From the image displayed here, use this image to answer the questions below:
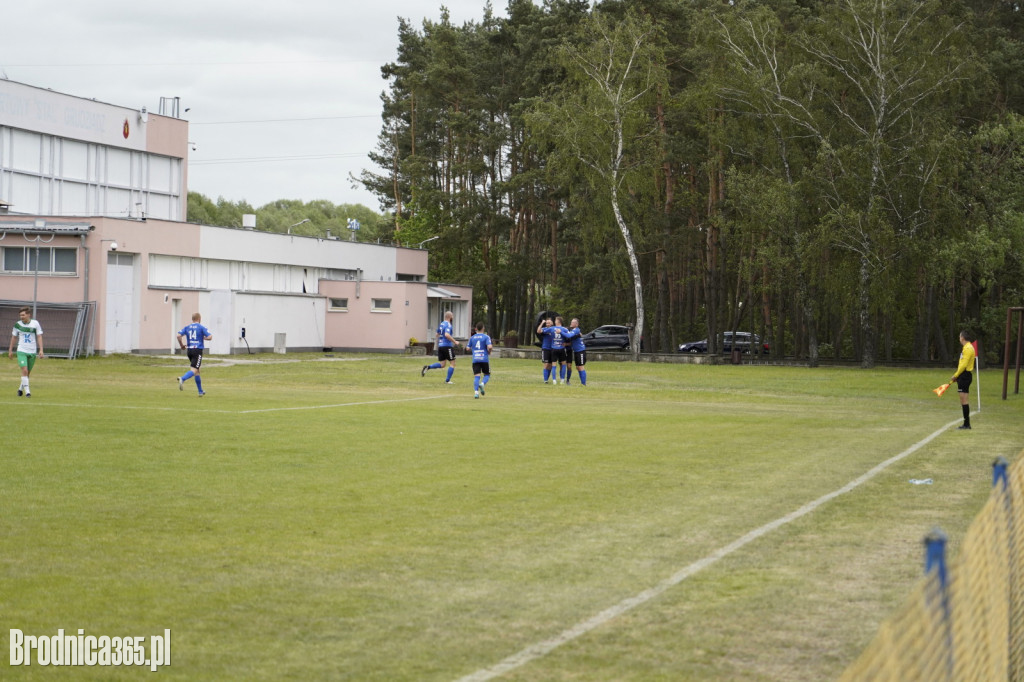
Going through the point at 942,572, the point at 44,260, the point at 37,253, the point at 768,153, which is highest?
the point at 768,153

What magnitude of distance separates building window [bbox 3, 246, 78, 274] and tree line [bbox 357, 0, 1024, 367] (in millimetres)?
22611

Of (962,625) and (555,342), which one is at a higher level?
(555,342)

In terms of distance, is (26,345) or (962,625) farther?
(26,345)

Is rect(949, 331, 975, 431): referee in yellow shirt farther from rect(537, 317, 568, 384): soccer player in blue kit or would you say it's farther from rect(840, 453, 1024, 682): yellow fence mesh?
rect(840, 453, 1024, 682): yellow fence mesh

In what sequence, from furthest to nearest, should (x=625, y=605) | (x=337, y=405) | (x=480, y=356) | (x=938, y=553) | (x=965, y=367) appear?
(x=480, y=356) → (x=337, y=405) → (x=965, y=367) → (x=625, y=605) → (x=938, y=553)

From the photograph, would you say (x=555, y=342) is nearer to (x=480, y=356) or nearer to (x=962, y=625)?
(x=480, y=356)

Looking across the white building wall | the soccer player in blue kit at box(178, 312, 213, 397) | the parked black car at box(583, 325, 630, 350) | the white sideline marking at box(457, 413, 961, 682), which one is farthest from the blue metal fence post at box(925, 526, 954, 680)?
the parked black car at box(583, 325, 630, 350)

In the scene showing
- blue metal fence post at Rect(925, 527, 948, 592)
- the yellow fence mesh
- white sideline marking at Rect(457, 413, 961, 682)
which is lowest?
white sideline marking at Rect(457, 413, 961, 682)

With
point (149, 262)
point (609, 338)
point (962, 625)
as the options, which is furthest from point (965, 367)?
point (609, 338)

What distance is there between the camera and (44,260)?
5078cm

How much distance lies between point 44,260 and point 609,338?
33.7 meters

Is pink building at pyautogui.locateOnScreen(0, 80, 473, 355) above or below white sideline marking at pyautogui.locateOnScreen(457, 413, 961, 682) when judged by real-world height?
above

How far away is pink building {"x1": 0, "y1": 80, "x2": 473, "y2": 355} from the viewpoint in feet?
165

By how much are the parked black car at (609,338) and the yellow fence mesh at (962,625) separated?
64.8 metres
